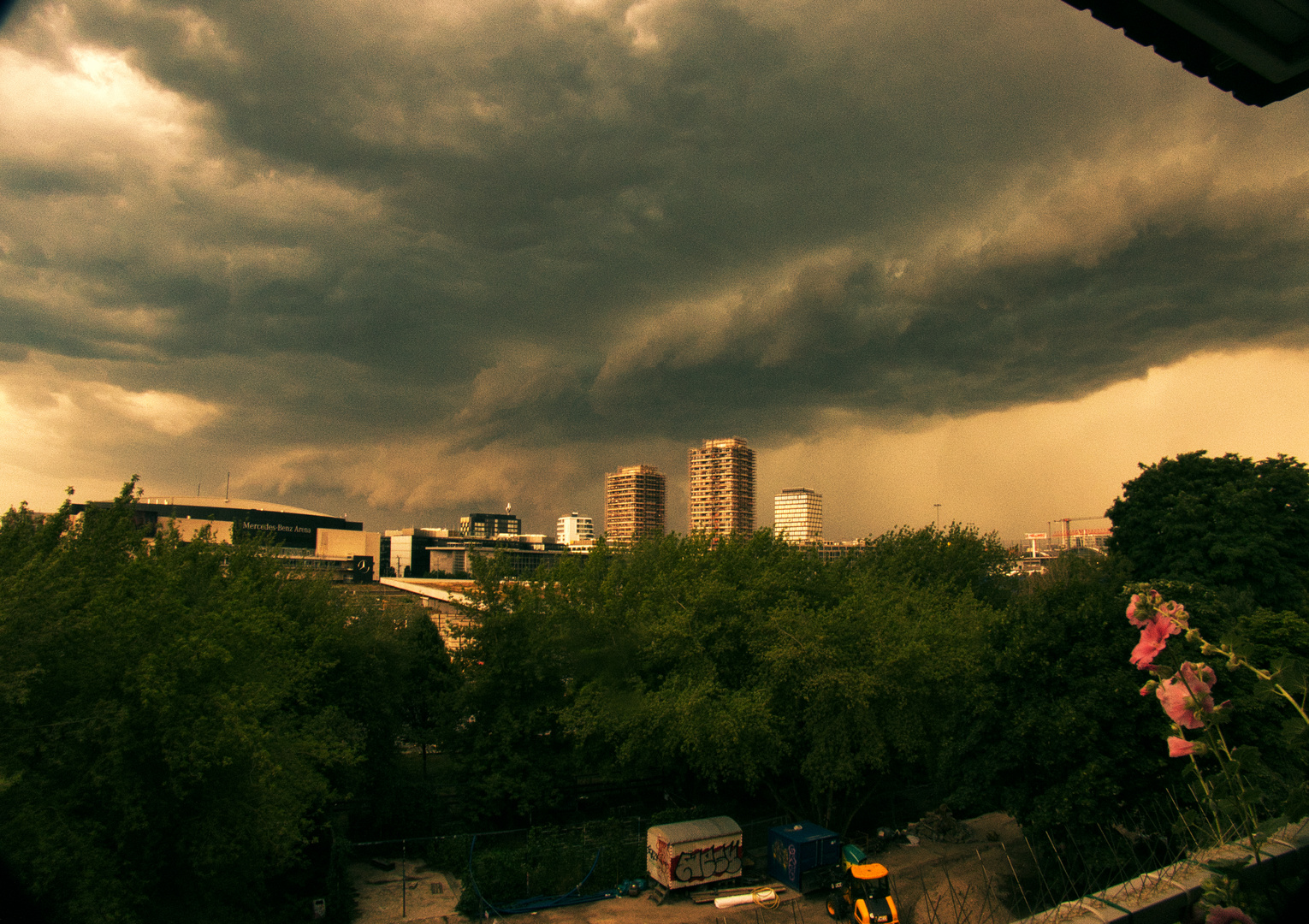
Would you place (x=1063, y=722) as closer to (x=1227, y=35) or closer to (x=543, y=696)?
(x=543, y=696)

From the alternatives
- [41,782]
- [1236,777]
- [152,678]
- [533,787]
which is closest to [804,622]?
[533,787]

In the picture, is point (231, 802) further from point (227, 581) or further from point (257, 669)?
point (227, 581)

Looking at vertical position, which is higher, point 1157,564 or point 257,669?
point 1157,564

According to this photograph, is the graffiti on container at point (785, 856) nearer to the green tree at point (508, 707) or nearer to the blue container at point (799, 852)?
the blue container at point (799, 852)

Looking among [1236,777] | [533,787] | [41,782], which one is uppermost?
[1236,777]

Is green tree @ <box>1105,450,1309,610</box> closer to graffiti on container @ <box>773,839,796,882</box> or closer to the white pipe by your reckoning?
graffiti on container @ <box>773,839,796,882</box>

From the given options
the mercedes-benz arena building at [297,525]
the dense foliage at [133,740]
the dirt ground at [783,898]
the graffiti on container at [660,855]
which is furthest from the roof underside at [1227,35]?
the mercedes-benz arena building at [297,525]

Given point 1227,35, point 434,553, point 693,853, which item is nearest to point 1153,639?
point 1227,35
